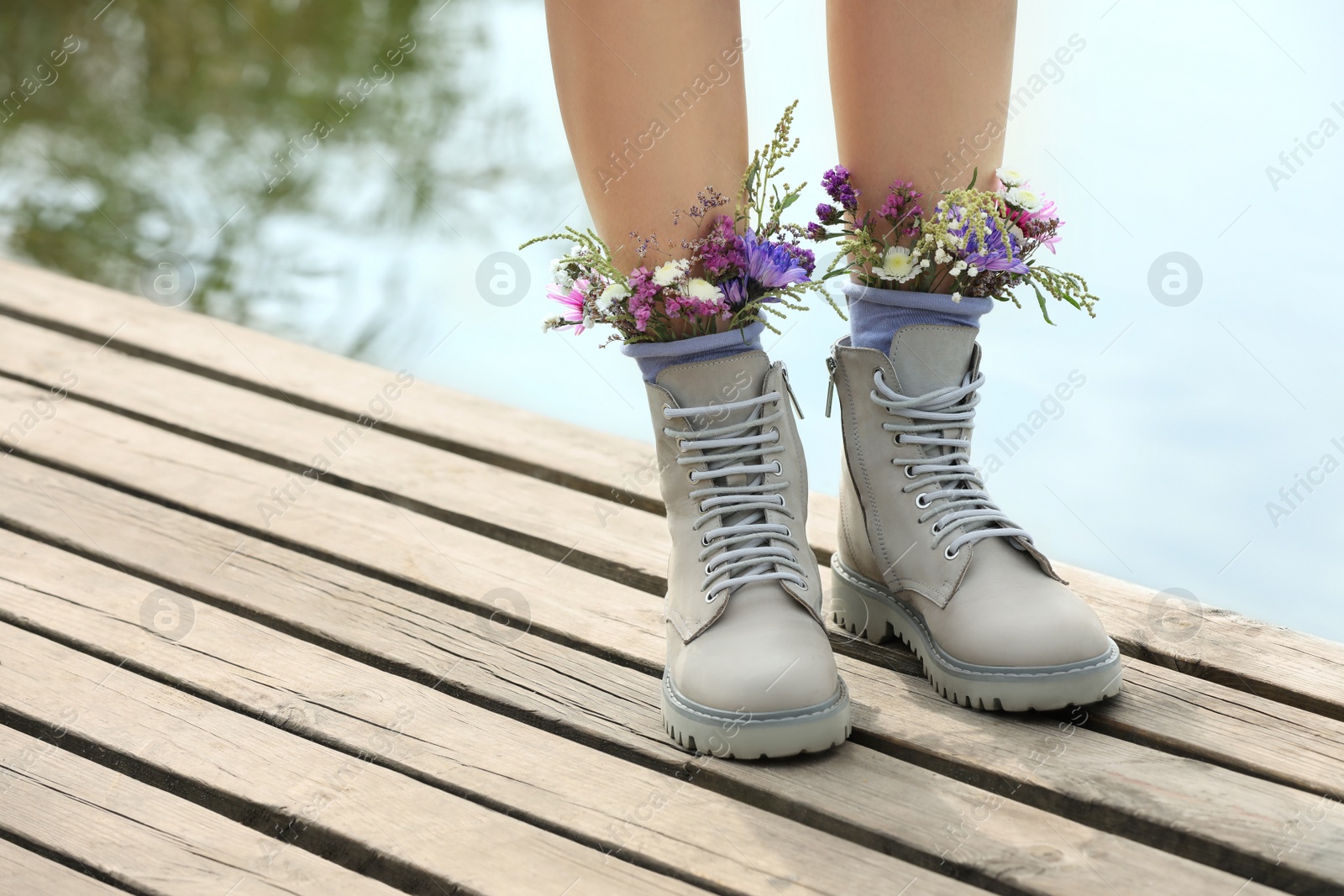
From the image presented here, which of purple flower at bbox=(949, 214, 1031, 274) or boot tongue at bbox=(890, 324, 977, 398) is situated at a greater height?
purple flower at bbox=(949, 214, 1031, 274)

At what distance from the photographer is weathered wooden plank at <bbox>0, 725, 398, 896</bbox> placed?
806mm

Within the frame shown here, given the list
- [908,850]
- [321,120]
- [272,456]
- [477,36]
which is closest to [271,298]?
[321,120]

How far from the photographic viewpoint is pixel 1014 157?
3.16 meters

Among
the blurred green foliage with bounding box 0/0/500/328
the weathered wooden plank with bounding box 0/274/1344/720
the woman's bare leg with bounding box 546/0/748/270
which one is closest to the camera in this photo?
the woman's bare leg with bounding box 546/0/748/270

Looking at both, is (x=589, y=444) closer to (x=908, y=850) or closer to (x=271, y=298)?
(x=908, y=850)

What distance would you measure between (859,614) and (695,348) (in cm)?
32

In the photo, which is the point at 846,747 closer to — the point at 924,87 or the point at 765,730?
the point at 765,730

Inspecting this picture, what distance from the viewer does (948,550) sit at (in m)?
0.99

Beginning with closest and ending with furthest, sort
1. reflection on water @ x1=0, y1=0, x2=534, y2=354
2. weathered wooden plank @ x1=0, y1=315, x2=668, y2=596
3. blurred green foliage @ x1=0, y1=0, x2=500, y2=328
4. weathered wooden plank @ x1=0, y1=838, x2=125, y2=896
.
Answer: weathered wooden plank @ x1=0, y1=838, x2=125, y2=896 → weathered wooden plank @ x1=0, y1=315, x2=668, y2=596 → reflection on water @ x1=0, y1=0, x2=534, y2=354 → blurred green foliage @ x1=0, y1=0, x2=500, y2=328

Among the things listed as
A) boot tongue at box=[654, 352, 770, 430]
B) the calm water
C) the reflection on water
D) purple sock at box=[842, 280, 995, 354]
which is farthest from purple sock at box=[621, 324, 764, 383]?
the reflection on water

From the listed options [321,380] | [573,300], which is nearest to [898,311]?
[573,300]

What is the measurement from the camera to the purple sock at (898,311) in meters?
0.99

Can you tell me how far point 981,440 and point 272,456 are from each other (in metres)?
1.43

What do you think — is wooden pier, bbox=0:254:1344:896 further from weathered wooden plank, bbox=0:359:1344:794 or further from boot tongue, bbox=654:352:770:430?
boot tongue, bbox=654:352:770:430
